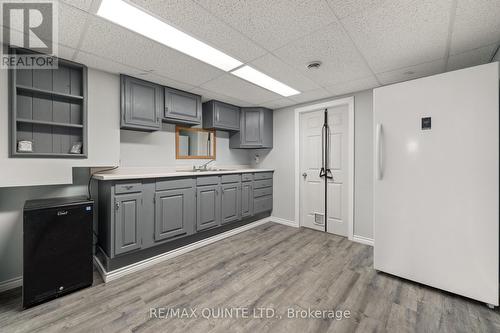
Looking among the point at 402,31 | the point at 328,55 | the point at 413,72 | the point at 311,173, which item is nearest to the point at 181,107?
the point at 328,55

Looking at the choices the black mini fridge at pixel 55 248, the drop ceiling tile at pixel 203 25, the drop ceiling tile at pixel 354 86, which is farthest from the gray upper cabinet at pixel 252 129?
the black mini fridge at pixel 55 248

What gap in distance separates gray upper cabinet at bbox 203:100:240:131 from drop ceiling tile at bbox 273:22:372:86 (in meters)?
1.53

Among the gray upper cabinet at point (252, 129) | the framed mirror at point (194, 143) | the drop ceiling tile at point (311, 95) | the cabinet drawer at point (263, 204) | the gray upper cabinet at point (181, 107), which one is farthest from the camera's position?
the gray upper cabinet at point (252, 129)

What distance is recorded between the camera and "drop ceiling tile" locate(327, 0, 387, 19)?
1.30m

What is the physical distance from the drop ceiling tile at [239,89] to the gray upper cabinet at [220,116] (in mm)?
353

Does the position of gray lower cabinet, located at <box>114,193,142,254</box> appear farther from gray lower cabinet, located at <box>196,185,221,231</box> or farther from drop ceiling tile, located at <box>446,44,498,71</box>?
drop ceiling tile, located at <box>446,44,498,71</box>

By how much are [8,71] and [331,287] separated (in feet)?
11.1

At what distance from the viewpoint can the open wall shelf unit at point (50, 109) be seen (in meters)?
1.80

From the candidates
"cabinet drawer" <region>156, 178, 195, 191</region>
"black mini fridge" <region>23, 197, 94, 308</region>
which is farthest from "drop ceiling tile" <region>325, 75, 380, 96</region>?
"black mini fridge" <region>23, 197, 94, 308</region>

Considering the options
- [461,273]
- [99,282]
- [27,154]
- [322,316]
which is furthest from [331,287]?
[27,154]

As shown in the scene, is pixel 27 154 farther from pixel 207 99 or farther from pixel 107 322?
pixel 207 99

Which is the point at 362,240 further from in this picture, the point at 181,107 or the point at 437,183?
the point at 181,107

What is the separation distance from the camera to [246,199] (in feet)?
11.2

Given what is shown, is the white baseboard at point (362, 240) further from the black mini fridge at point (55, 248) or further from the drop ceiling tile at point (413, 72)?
the black mini fridge at point (55, 248)
